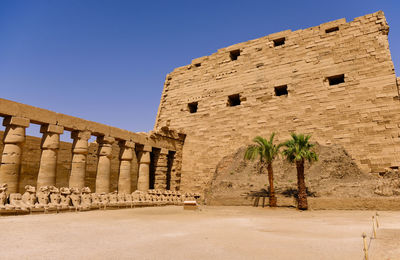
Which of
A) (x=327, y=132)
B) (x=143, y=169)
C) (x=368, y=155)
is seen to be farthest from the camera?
(x=143, y=169)

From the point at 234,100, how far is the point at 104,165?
30.4 feet

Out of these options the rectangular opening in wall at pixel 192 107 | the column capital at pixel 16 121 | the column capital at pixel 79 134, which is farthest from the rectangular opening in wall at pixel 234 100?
the column capital at pixel 16 121

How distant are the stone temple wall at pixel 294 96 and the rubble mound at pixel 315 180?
0.52 m

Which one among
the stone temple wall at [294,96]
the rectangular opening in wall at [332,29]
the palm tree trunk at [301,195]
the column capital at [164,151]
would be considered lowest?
the palm tree trunk at [301,195]

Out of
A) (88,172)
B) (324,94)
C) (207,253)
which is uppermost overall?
(324,94)

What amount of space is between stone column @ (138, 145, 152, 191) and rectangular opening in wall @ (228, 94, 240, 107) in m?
Answer: 5.95

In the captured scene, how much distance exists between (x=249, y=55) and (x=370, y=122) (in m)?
8.04

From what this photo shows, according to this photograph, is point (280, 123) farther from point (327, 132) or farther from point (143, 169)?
point (143, 169)

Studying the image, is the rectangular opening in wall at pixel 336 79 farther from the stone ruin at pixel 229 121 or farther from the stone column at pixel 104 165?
the stone column at pixel 104 165

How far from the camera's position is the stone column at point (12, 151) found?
9.84 metres

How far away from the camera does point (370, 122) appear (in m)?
13.4

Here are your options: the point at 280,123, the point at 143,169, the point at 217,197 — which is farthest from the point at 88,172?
the point at 280,123

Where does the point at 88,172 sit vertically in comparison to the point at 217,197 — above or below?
above

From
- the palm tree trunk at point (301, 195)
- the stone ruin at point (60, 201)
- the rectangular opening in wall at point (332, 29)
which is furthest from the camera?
the rectangular opening in wall at point (332, 29)
